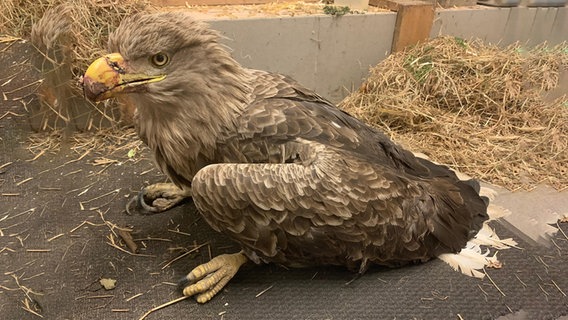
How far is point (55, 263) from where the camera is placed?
2.05m

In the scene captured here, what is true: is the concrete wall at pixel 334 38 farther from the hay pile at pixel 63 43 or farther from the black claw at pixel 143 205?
the black claw at pixel 143 205

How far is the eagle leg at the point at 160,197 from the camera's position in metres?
2.45

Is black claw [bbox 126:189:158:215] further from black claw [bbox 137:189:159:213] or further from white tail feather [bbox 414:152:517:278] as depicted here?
white tail feather [bbox 414:152:517:278]

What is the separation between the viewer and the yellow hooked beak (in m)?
1.67

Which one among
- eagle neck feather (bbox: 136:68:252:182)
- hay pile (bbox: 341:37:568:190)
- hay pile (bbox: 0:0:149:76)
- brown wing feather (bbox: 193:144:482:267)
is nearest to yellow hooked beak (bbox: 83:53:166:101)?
eagle neck feather (bbox: 136:68:252:182)

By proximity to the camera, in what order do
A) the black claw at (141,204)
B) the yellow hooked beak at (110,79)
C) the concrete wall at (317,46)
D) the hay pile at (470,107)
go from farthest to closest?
the concrete wall at (317,46) → the hay pile at (470,107) → the black claw at (141,204) → the yellow hooked beak at (110,79)

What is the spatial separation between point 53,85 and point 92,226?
126 cm

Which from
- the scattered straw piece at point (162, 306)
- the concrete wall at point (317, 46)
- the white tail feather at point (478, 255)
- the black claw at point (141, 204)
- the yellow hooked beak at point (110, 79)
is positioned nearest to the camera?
the yellow hooked beak at point (110, 79)

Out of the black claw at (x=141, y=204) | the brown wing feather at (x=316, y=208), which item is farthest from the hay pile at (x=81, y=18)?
the brown wing feather at (x=316, y=208)

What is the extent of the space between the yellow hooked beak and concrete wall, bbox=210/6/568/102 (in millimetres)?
1707

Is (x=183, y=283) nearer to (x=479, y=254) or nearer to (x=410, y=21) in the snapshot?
(x=479, y=254)

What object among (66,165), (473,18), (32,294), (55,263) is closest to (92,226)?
(55,263)

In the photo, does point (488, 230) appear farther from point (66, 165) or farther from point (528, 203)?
point (66, 165)

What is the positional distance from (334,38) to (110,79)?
2480mm
